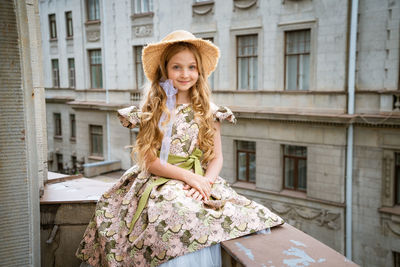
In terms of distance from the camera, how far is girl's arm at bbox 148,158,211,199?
7.41 ft

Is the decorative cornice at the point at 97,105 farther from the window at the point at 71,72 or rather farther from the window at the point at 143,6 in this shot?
the window at the point at 143,6

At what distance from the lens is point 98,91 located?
59.7ft

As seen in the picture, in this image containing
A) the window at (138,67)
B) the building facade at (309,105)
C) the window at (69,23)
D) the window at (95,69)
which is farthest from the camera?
the window at (69,23)

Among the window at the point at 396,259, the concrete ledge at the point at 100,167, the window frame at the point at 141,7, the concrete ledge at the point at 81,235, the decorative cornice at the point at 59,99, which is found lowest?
the window at the point at 396,259

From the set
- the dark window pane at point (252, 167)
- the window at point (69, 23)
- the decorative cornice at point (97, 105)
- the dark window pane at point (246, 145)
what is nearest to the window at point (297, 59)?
the dark window pane at point (246, 145)

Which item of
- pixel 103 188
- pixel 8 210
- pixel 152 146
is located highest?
pixel 152 146

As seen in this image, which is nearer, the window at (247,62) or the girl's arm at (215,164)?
the girl's arm at (215,164)

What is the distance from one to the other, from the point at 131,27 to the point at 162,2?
2.16 meters

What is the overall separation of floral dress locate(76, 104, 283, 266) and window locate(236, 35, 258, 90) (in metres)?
10.2

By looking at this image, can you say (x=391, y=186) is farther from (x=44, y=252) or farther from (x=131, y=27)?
(x=131, y=27)

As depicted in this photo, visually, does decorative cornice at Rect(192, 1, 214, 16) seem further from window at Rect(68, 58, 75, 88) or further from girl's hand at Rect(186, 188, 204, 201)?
girl's hand at Rect(186, 188, 204, 201)

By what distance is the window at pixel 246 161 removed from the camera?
12.6 meters

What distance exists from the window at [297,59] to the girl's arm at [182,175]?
9839mm

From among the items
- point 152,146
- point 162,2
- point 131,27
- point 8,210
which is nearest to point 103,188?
point 152,146
